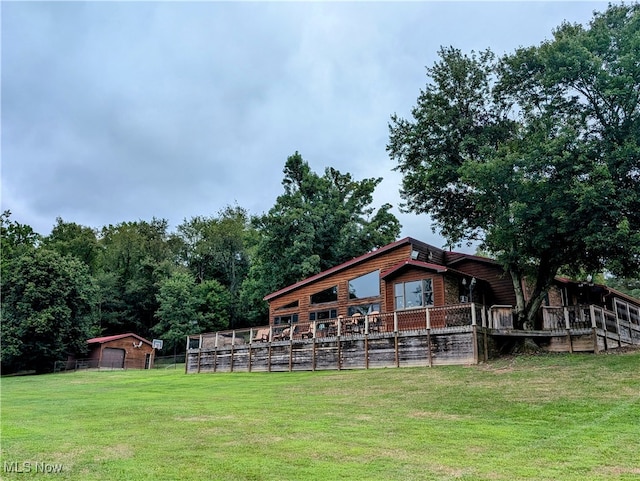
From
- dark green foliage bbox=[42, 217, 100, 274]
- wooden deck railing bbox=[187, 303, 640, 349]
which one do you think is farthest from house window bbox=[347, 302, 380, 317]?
dark green foliage bbox=[42, 217, 100, 274]

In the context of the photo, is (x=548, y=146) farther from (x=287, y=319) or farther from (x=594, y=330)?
(x=287, y=319)

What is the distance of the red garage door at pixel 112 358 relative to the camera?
37.7 metres

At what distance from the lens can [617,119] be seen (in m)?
17.0

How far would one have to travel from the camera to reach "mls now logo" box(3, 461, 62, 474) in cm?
573

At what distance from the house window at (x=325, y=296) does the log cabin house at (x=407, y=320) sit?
51 mm

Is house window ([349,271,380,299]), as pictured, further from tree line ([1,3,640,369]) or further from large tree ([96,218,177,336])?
large tree ([96,218,177,336])

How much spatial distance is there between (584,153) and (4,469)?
1686cm

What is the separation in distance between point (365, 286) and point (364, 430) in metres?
14.9

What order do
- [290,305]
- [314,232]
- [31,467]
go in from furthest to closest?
[314,232] < [290,305] < [31,467]

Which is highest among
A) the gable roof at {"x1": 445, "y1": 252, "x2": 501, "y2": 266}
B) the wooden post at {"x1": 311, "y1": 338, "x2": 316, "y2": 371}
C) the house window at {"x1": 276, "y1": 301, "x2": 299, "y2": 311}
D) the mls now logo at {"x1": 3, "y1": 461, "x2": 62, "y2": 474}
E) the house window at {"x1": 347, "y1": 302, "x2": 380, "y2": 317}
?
the gable roof at {"x1": 445, "y1": 252, "x2": 501, "y2": 266}

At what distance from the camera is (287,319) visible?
26.3m

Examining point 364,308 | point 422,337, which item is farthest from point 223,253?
point 422,337

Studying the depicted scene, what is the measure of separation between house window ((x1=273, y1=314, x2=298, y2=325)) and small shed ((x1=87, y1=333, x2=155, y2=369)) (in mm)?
17952

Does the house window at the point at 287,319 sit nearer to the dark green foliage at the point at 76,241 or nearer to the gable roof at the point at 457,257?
the gable roof at the point at 457,257
